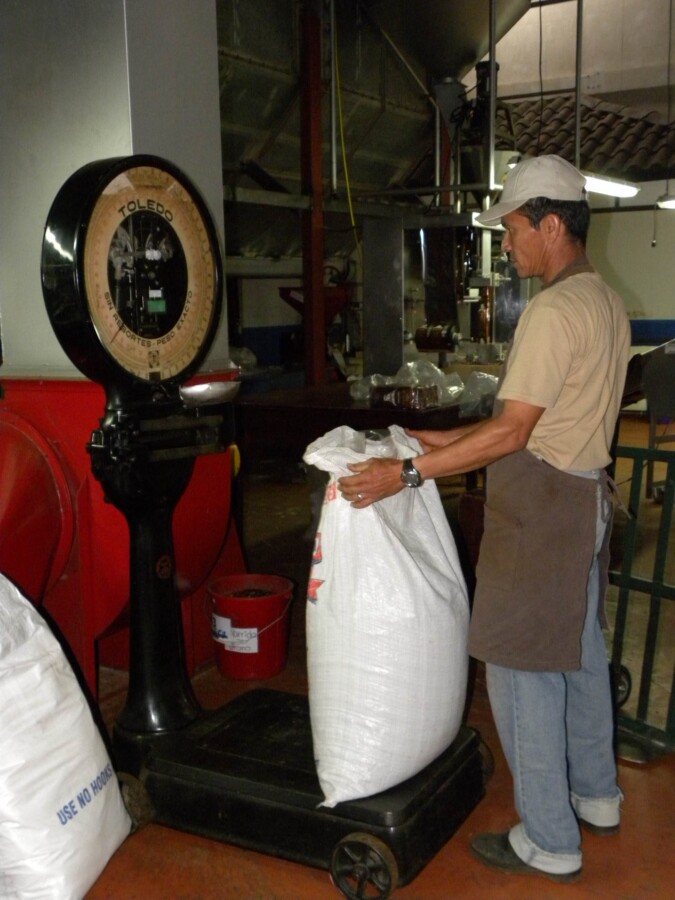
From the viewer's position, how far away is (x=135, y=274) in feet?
6.60

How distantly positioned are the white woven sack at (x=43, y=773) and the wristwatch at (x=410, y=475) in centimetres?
73

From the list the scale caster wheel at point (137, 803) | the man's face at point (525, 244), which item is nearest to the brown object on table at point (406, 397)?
the man's face at point (525, 244)

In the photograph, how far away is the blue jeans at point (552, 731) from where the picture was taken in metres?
1.78

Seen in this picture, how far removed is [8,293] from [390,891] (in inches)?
69.9

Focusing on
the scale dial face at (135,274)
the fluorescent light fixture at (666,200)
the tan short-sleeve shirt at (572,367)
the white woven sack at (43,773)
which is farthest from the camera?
the fluorescent light fixture at (666,200)

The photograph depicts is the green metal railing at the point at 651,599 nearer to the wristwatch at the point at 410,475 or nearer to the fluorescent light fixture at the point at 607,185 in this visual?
the wristwatch at the point at 410,475

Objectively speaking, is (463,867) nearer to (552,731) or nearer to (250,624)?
(552,731)

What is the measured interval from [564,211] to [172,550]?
118cm

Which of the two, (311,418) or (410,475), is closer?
(410,475)

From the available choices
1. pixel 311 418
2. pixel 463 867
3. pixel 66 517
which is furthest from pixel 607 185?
pixel 463 867

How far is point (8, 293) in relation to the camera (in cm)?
248

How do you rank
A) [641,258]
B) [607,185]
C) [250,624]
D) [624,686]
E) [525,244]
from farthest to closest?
[641,258] < [607,185] < [250,624] < [624,686] < [525,244]

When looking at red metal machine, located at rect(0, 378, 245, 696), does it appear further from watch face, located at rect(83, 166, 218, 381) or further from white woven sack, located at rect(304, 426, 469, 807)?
white woven sack, located at rect(304, 426, 469, 807)

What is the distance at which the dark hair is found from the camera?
5.85 feet
